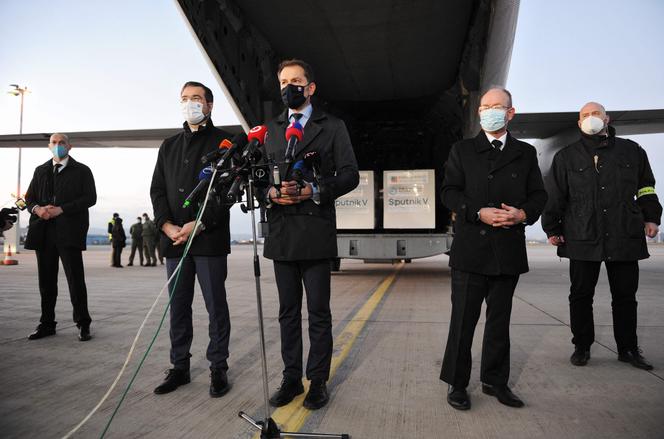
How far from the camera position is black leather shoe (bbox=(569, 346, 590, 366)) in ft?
10.3

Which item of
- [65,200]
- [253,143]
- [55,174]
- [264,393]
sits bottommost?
[264,393]

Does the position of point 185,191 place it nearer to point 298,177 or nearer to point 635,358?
point 298,177

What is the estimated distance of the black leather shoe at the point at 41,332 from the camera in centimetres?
389

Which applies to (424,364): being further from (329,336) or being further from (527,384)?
(329,336)

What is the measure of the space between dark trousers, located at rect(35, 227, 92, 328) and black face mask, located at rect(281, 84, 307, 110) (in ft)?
8.64

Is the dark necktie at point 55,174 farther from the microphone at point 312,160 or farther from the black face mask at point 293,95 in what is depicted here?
the microphone at point 312,160

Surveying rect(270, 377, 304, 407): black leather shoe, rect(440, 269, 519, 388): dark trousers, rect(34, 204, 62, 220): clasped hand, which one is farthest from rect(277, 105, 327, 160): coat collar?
rect(34, 204, 62, 220): clasped hand

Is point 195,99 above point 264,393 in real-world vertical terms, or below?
above

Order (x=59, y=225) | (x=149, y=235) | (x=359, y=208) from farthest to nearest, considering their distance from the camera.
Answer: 1. (x=149, y=235)
2. (x=359, y=208)
3. (x=59, y=225)

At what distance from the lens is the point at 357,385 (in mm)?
2727

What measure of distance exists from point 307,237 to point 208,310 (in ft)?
2.65

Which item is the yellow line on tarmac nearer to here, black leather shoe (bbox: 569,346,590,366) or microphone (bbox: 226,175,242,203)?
microphone (bbox: 226,175,242,203)

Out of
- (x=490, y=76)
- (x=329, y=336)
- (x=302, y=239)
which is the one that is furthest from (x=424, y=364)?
(x=490, y=76)

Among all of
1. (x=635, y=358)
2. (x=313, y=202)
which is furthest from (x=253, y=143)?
(x=635, y=358)
